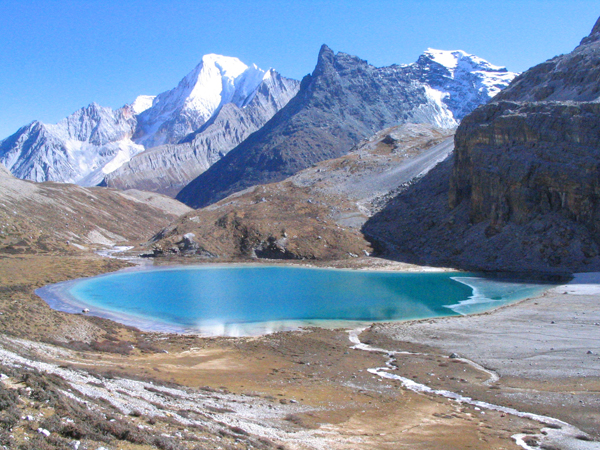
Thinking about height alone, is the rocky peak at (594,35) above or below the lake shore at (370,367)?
above

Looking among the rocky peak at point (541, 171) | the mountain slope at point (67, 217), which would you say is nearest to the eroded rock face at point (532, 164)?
the rocky peak at point (541, 171)

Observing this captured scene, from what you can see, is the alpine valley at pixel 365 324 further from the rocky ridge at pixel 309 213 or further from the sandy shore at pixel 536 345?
the rocky ridge at pixel 309 213

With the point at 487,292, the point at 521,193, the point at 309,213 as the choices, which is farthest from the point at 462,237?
the point at 309,213

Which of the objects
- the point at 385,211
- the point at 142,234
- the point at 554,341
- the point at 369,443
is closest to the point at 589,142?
the point at 385,211

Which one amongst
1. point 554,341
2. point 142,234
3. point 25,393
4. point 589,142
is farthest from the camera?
point 142,234

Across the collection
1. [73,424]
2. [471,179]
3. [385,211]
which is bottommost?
[73,424]

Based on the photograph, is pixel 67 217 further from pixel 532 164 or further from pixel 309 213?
pixel 532 164

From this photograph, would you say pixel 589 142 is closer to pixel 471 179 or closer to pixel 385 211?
pixel 471 179

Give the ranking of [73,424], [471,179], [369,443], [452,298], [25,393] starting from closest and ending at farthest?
1. [73,424]
2. [25,393]
3. [369,443]
4. [452,298]
5. [471,179]
